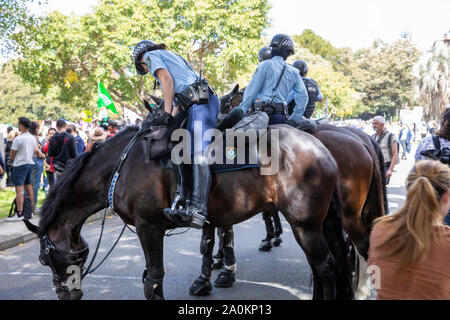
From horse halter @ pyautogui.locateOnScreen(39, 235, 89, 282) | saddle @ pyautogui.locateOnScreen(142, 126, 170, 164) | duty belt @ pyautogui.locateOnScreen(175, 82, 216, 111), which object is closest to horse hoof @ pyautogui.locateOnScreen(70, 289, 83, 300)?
horse halter @ pyautogui.locateOnScreen(39, 235, 89, 282)

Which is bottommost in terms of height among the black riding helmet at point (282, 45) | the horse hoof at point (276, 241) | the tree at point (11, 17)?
Answer: the horse hoof at point (276, 241)

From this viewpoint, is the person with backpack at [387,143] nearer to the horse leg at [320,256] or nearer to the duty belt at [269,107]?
the duty belt at [269,107]

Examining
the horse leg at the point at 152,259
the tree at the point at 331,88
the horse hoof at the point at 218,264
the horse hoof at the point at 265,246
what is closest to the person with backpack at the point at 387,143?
the horse hoof at the point at 265,246

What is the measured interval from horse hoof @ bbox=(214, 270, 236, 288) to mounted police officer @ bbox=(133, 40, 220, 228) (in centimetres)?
162

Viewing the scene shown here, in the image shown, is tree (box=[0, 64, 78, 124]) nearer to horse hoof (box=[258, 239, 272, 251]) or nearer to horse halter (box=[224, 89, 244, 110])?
horse hoof (box=[258, 239, 272, 251])

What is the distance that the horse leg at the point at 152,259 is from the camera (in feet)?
12.5

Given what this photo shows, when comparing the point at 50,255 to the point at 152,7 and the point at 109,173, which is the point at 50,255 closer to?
the point at 109,173

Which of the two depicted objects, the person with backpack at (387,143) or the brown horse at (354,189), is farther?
the person with backpack at (387,143)

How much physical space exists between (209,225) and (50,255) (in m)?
1.55

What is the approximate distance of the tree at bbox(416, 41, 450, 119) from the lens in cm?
3884

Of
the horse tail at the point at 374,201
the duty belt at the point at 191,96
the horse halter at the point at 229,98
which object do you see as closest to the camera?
the duty belt at the point at 191,96

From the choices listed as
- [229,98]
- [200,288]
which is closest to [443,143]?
[229,98]

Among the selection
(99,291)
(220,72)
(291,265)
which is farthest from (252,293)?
(220,72)

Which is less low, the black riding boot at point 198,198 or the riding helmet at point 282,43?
the riding helmet at point 282,43
